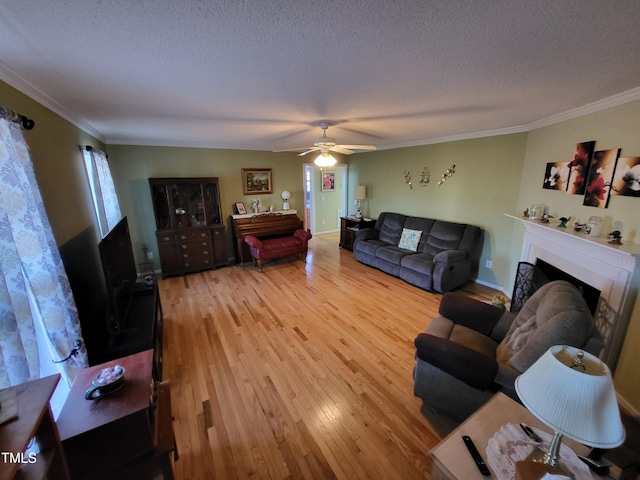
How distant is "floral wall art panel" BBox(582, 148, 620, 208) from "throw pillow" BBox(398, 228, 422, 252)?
229 cm

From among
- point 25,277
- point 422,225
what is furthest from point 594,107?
point 25,277

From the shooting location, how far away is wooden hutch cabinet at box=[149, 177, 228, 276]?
436cm

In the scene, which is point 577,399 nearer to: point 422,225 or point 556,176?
point 556,176

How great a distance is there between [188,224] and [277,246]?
1.66 meters

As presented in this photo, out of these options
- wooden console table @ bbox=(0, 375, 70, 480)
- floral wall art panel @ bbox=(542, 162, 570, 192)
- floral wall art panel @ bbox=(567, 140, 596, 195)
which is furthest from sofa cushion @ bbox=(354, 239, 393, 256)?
wooden console table @ bbox=(0, 375, 70, 480)

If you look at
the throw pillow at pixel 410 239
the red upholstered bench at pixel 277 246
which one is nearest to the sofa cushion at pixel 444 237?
the throw pillow at pixel 410 239

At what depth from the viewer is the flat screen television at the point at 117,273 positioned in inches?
74.4

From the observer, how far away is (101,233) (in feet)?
10.3

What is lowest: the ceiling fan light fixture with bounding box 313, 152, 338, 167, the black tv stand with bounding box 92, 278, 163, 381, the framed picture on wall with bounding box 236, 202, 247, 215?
the black tv stand with bounding box 92, 278, 163, 381

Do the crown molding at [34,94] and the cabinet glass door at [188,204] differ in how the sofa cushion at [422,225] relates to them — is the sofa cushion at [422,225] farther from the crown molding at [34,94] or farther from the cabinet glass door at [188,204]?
the crown molding at [34,94]

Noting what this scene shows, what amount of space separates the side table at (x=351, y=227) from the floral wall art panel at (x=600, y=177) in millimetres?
3611

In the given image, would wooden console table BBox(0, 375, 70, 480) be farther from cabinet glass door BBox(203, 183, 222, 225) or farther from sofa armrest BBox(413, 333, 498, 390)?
cabinet glass door BBox(203, 183, 222, 225)

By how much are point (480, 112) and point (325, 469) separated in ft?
10.8

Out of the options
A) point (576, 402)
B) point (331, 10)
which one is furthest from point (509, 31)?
point (576, 402)
